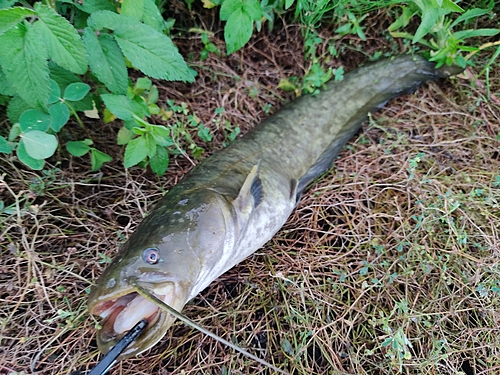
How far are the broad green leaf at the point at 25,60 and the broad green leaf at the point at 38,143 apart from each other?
25 cm

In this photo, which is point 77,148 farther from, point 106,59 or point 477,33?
point 477,33

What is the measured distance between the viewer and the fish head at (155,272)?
1.57 meters

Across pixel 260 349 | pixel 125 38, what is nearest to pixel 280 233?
pixel 260 349


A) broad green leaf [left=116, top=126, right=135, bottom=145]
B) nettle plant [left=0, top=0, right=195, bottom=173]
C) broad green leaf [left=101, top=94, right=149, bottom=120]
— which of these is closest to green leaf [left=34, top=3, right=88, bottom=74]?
nettle plant [left=0, top=0, right=195, bottom=173]

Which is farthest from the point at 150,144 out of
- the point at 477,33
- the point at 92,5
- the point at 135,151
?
the point at 477,33

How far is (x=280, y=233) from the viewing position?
249cm

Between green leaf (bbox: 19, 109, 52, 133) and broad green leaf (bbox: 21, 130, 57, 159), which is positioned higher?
green leaf (bbox: 19, 109, 52, 133)

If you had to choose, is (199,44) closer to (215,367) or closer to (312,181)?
(312,181)

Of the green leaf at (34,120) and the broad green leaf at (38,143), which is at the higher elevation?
the green leaf at (34,120)

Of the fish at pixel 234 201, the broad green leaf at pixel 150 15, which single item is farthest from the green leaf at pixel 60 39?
the fish at pixel 234 201

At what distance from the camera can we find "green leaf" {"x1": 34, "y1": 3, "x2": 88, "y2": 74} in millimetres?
1660

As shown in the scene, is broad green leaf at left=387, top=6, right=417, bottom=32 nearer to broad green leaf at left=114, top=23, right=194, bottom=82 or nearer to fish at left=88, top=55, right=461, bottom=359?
fish at left=88, top=55, right=461, bottom=359

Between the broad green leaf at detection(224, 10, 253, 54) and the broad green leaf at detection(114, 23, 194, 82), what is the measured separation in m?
0.47

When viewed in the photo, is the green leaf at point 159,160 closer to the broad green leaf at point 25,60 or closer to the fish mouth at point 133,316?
the broad green leaf at point 25,60
